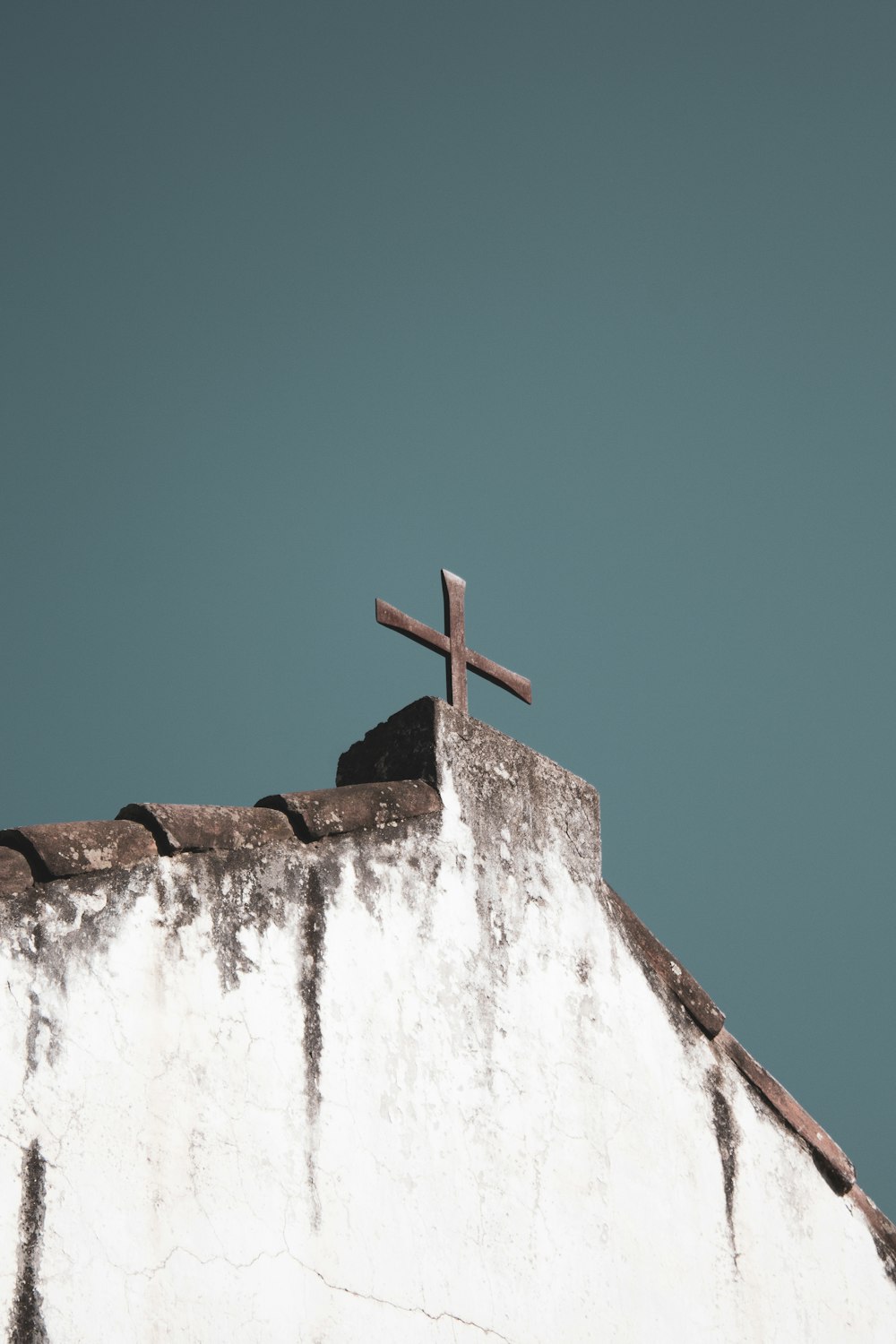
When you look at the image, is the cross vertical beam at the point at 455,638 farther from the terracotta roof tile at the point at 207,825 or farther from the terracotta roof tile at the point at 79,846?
the terracotta roof tile at the point at 79,846

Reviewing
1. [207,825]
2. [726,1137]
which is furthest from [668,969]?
[207,825]

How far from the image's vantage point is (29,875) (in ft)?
11.4

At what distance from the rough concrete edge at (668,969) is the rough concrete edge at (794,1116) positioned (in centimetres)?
10

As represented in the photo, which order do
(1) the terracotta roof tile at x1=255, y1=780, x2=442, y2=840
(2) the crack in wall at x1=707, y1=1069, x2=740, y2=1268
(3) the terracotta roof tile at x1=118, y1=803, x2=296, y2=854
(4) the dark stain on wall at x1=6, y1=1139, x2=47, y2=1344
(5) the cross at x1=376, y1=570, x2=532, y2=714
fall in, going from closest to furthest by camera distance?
(4) the dark stain on wall at x1=6, y1=1139, x2=47, y2=1344 → (3) the terracotta roof tile at x1=118, y1=803, x2=296, y2=854 → (1) the terracotta roof tile at x1=255, y1=780, x2=442, y2=840 → (2) the crack in wall at x1=707, y1=1069, x2=740, y2=1268 → (5) the cross at x1=376, y1=570, x2=532, y2=714

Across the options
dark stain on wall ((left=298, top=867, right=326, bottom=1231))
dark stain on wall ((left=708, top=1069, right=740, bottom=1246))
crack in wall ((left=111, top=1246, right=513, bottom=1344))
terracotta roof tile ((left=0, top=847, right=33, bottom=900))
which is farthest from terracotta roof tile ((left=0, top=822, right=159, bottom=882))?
dark stain on wall ((left=708, top=1069, right=740, bottom=1246))

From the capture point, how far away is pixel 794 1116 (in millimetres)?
5145

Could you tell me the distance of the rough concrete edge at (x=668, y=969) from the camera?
16.7 ft

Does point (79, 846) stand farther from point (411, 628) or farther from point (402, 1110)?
point (411, 628)

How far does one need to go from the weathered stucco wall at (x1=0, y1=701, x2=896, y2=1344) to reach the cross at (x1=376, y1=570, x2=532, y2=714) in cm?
26

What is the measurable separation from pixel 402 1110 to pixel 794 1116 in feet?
5.71

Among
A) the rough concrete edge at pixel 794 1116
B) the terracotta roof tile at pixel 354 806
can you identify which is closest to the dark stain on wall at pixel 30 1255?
the terracotta roof tile at pixel 354 806

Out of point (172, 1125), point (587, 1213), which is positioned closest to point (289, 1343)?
point (172, 1125)

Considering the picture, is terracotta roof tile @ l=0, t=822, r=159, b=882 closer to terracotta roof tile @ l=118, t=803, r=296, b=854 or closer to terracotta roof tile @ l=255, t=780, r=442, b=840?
terracotta roof tile @ l=118, t=803, r=296, b=854

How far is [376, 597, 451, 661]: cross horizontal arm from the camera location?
4984 mm
